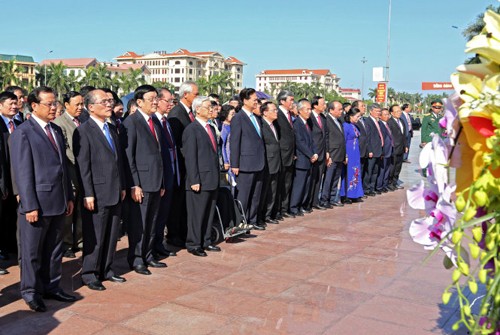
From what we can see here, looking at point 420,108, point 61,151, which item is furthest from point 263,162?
point 420,108

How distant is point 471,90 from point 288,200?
6.85 m

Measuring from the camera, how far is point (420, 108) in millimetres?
119875

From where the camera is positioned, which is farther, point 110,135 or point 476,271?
point 110,135

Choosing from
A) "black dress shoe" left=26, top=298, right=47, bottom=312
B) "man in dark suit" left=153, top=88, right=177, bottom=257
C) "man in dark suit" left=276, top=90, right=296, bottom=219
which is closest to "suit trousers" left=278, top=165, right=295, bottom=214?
"man in dark suit" left=276, top=90, right=296, bottom=219

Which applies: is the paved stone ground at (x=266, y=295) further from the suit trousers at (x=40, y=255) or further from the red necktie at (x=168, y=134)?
the red necktie at (x=168, y=134)

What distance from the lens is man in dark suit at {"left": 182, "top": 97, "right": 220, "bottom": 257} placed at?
5738mm

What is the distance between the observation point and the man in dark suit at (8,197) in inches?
209

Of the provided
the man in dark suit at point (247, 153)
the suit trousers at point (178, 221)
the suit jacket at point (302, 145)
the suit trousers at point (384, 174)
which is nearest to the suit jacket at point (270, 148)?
the man in dark suit at point (247, 153)

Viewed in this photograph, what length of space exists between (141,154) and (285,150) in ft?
9.89

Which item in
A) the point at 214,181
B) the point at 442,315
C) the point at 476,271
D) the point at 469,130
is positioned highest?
the point at 469,130

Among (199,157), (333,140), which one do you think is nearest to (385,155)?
(333,140)

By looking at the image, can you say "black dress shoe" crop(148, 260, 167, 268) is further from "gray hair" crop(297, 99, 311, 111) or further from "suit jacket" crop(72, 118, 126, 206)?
"gray hair" crop(297, 99, 311, 111)

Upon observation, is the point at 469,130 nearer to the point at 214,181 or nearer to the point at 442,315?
the point at 442,315

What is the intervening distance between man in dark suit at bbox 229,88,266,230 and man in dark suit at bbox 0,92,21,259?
8.31 ft
